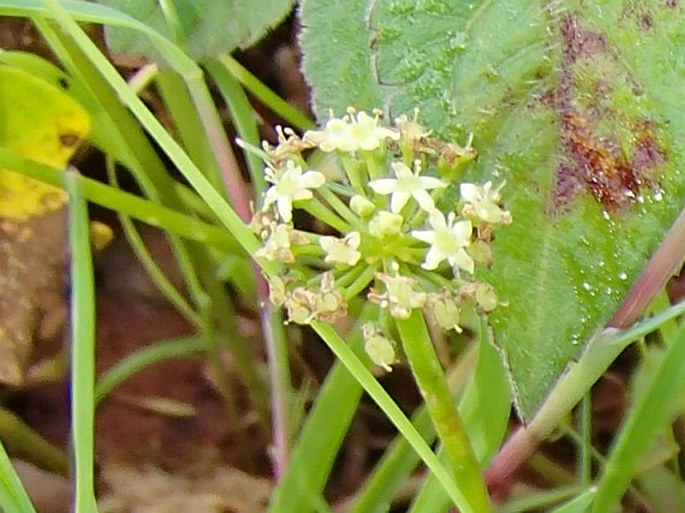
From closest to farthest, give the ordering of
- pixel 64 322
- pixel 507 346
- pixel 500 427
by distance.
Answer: pixel 507 346
pixel 500 427
pixel 64 322

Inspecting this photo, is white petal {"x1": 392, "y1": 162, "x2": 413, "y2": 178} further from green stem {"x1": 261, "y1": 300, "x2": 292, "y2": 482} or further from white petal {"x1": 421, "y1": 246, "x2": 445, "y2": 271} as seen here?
green stem {"x1": 261, "y1": 300, "x2": 292, "y2": 482}

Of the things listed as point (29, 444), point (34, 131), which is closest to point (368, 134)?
point (34, 131)

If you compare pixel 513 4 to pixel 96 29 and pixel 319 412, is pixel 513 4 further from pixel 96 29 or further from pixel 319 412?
pixel 96 29

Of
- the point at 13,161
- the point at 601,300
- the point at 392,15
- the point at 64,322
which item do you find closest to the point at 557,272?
the point at 601,300

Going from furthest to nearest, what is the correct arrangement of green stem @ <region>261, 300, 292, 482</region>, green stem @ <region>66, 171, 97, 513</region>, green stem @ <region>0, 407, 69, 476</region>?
1. green stem @ <region>0, 407, 69, 476</region>
2. green stem @ <region>261, 300, 292, 482</region>
3. green stem @ <region>66, 171, 97, 513</region>

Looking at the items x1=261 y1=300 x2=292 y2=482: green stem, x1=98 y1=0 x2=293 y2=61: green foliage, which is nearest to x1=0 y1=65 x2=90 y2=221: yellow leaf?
x1=98 y1=0 x2=293 y2=61: green foliage

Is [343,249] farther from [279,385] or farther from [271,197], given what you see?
[279,385]

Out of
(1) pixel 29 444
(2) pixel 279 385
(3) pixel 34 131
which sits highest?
(3) pixel 34 131
